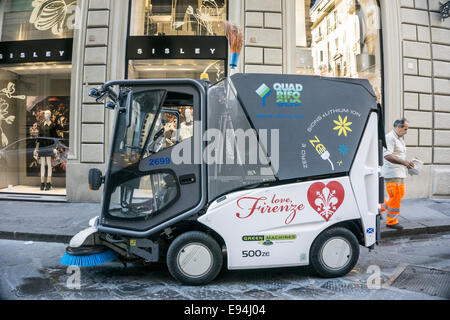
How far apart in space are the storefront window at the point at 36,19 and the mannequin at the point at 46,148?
213cm

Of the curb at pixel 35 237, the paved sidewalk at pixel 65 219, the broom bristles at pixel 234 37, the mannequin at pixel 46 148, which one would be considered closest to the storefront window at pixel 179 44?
the mannequin at pixel 46 148

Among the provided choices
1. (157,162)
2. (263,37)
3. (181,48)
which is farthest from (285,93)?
(181,48)

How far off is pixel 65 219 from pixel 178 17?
5.64 meters

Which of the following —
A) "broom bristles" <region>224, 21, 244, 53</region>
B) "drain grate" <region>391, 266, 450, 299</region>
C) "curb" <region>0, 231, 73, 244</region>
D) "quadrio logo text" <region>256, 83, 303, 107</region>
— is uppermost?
"broom bristles" <region>224, 21, 244, 53</region>

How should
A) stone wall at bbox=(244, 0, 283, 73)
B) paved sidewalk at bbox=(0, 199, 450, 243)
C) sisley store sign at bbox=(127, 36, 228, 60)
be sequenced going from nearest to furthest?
paved sidewalk at bbox=(0, 199, 450, 243) < stone wall at bbox=(244, 0, 283, 73) < sisley store sign at bbox=(127, 36, 228, 60)

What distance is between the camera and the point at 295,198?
3375 mm

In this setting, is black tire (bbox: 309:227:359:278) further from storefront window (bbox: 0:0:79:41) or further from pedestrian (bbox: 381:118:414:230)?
storefront window (bbox: 0:0:79:41)

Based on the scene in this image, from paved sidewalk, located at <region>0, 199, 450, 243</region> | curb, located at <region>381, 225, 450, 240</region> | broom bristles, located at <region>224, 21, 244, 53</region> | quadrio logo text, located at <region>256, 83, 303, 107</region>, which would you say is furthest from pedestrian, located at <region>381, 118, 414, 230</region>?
broom bristles, located at <region>224, 21, 244, 53</region>

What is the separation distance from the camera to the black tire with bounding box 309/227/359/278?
3.50m

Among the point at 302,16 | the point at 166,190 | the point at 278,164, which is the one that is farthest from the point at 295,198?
the point at 302,16

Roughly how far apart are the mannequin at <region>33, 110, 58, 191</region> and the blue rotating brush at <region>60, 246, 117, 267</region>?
5.99 metres

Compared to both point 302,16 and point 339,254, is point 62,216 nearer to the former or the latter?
point 339,254

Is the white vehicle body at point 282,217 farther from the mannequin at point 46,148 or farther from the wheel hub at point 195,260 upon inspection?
the mannequin at point 46,148

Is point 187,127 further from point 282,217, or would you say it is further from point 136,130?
point 282,217
